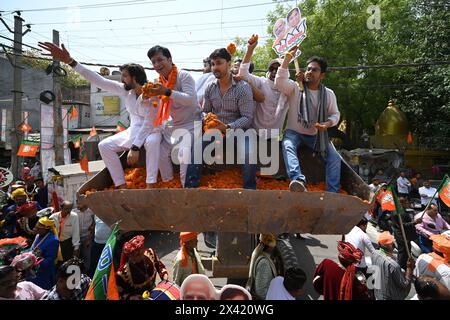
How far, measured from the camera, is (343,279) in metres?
3.51

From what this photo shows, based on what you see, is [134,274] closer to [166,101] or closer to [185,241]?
[185,241]

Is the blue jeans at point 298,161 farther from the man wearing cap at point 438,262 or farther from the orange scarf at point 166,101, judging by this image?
the man wearing cap at point 438,262

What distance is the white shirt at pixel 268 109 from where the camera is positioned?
136 inches

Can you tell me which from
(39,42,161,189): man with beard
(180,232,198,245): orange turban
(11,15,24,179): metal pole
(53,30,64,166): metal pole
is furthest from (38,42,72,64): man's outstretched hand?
(11,15,24,179): metal pole

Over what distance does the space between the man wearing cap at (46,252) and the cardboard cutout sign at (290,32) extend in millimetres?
3859

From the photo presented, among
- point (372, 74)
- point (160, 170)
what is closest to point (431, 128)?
point (372, 74)

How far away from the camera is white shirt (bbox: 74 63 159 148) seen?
10.00ft

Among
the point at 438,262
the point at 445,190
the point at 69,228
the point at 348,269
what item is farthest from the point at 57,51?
the point at 445,190

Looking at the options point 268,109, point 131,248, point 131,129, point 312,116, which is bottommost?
point 131,248

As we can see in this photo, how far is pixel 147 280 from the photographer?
3.44 m

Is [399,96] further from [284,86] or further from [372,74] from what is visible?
[284,86]

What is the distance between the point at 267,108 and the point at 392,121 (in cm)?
1602

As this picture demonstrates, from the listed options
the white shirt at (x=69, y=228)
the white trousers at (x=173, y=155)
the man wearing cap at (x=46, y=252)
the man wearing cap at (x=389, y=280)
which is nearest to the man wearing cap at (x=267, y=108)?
the white trousers at (x=173, y=155)

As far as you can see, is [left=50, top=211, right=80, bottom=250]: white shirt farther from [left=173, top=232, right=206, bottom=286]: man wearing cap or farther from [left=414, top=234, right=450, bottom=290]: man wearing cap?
[left=414, top=234, right=450, bottom=290]: man wearing cap
